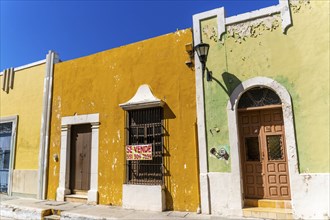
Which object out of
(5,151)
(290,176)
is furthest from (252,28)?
(5,151)

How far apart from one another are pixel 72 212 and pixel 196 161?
3.60 m

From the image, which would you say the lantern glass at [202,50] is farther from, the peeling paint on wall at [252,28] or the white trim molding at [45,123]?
the white trim molding at [45,123]

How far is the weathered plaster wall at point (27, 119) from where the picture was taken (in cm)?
979

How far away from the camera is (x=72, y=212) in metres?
7.01

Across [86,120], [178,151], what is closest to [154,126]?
[178,151]

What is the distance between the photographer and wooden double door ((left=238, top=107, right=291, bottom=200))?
619 cm

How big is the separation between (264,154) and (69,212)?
5318 mm

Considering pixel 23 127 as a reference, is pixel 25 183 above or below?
below

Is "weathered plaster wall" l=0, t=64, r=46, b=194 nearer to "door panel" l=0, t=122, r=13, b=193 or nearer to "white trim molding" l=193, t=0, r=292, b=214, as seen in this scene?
"door panel" l=0, t=122, r=13, b=193

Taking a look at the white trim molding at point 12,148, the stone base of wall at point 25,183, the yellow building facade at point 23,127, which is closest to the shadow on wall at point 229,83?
the yellow building facade at point 23,127

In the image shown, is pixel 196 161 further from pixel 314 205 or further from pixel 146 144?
pixel 314 205

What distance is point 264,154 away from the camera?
6418mm

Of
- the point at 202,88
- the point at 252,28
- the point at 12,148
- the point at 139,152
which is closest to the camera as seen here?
the point at 252,28

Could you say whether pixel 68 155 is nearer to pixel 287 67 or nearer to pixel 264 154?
pixel 264 154
